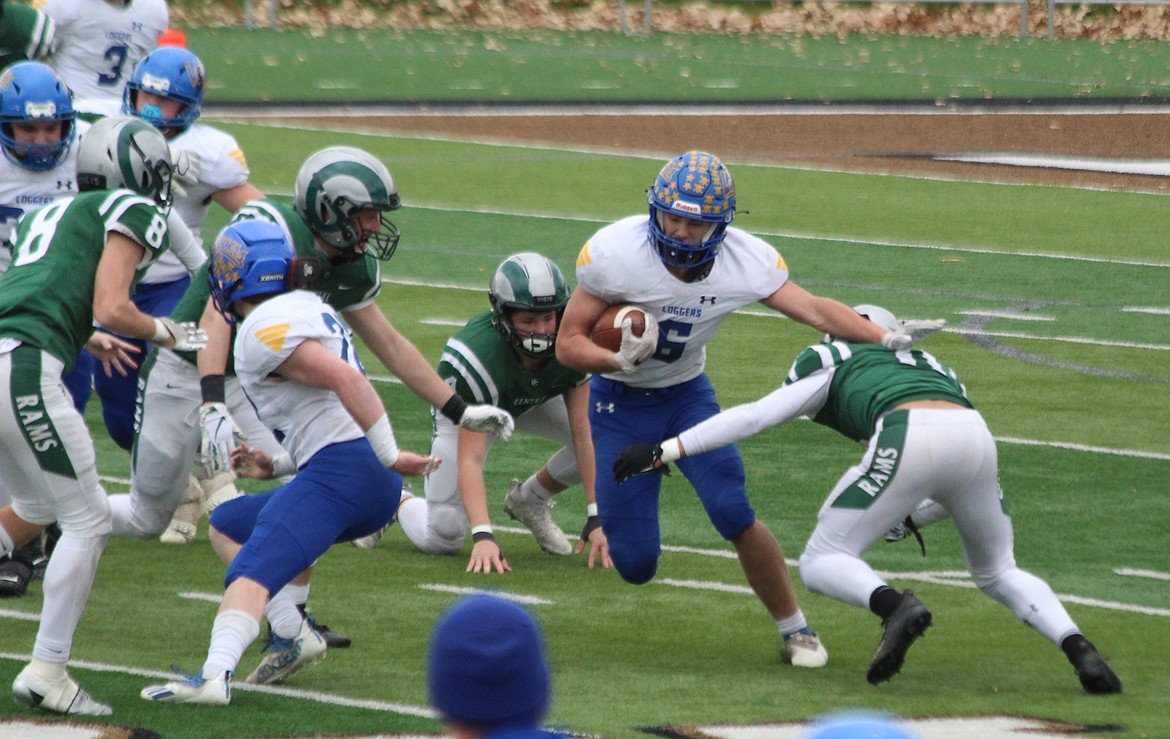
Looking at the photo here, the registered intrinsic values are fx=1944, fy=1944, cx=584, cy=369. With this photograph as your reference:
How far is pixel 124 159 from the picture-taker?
604cm

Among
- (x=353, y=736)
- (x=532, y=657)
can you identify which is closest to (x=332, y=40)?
(x=353, y=736)

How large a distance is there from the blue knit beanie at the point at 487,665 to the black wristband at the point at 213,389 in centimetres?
375

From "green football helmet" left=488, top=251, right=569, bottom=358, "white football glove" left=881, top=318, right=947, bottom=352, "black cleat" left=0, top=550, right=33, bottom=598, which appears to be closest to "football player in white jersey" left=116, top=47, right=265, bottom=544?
"black cleat" left=0, top=550, right=33, bottom=598

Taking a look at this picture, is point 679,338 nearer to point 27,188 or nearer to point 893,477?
point 893,477

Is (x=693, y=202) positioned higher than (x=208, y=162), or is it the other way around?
(x=693, y=202)

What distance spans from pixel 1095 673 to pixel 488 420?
6.25 feet

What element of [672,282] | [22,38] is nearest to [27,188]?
[672,282]

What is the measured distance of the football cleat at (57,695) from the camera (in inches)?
212

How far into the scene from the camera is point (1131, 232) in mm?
15211

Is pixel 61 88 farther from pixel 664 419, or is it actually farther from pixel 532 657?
pixel 532 657

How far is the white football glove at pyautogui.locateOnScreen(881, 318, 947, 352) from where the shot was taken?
6.04 meters

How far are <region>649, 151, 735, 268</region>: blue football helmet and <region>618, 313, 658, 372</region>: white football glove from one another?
0.27m

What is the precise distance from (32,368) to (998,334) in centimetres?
738

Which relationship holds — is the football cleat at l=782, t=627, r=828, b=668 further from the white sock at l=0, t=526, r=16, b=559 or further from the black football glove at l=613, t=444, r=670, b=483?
the white sock at l=0, t=526, r=16, b=559
